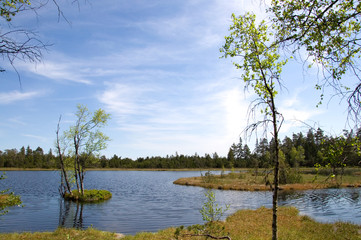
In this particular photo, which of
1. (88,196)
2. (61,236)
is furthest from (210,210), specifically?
(88,196)

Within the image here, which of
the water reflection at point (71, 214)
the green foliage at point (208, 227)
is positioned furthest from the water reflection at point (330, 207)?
the water reflection at point (71, 214)

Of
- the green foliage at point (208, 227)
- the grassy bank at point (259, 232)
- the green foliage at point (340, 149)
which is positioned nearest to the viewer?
the green foliage at point (340, 149)

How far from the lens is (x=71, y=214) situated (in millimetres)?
27672

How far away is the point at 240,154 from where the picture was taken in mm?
146625

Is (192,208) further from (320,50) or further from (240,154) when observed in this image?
(240,154)

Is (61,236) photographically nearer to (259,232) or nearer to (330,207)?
(259,232)

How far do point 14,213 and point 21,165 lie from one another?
5347 inches

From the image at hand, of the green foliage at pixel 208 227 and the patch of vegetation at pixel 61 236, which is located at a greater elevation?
the green foliage at pixel 208 227

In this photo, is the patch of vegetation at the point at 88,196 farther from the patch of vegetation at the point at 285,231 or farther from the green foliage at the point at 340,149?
the green foliage at the point at 340,149

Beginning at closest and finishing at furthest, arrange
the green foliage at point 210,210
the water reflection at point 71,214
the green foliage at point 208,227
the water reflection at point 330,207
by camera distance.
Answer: the green foliage at point 208,227
the green foliage at point 210,210
the water reflection at point 71,214
the water reflection at point 330,207

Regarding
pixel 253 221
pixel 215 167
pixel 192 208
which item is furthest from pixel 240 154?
pixel 253 221

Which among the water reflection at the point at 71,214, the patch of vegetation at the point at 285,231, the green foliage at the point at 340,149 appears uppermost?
the green foliage at the point at 340,149

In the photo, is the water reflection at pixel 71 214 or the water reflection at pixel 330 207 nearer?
the water reflection at pixel 71 214

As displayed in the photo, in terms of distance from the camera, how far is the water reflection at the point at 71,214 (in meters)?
23.1
